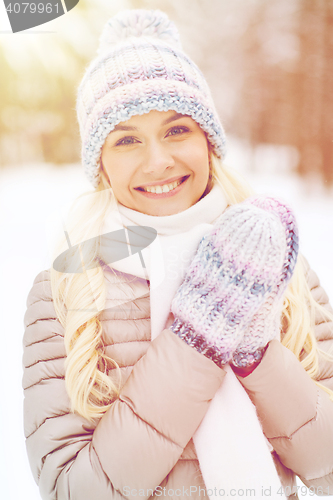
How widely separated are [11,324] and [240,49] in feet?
3.56

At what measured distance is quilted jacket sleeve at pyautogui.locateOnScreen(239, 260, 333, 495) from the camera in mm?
734

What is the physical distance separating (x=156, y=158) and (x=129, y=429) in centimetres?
58

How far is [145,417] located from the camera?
26.9 inches

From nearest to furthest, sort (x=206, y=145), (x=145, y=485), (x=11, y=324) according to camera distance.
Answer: (x=145, y=485)
(x=206, y=145)
(x=11, y=324)

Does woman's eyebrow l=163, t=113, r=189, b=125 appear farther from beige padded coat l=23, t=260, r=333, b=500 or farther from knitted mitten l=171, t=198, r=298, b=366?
beige padded coat l=23, t=260, r=333, b=500

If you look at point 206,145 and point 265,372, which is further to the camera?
point 206,145

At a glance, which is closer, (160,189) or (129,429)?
(129,429)

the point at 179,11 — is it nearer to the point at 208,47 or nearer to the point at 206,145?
the point at 208,47

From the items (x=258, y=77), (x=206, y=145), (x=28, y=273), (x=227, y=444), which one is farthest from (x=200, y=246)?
(x=258, y=77)

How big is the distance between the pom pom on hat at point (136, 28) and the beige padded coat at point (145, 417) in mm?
661

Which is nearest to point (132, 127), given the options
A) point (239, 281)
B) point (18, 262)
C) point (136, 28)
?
point (136, 28)

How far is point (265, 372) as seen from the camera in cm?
73

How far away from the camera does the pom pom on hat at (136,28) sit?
0.88 metres

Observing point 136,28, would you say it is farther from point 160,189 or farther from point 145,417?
point 145,417
